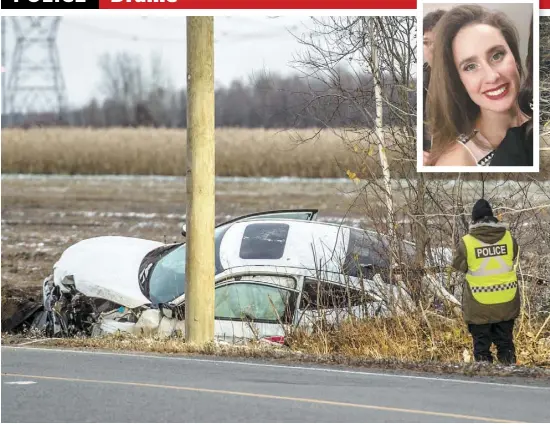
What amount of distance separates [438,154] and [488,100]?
0.86 m

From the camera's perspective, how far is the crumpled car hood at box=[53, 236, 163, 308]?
18.6 metres

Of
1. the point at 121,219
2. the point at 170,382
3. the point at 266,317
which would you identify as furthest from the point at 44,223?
the point at 170,382

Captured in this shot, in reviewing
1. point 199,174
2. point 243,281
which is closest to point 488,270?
point 199,174

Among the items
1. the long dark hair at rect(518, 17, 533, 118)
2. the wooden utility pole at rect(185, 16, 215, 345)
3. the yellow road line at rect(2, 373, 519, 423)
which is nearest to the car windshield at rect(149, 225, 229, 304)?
the wooden utility pole at rect(185, 16, 215, 345)

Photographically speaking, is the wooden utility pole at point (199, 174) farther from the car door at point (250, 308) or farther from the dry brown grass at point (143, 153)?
the dry brown grass at point (143, 153)

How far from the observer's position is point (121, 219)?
38.6 m

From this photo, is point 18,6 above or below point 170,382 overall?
above

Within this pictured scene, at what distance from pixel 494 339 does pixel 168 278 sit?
6548mm

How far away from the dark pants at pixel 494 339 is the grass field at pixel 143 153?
36.6m

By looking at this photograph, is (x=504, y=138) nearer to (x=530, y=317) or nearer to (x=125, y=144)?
(x=530, y=317)

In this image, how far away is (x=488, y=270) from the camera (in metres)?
13.2

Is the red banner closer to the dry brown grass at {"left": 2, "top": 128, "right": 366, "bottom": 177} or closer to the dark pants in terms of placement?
the dark pants

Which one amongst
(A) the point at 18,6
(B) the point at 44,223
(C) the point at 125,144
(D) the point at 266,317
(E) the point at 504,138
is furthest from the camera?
(C) the point at 125,144

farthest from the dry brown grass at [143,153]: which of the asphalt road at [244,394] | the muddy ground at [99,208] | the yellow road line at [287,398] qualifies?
the yellow road line at [287,398]
